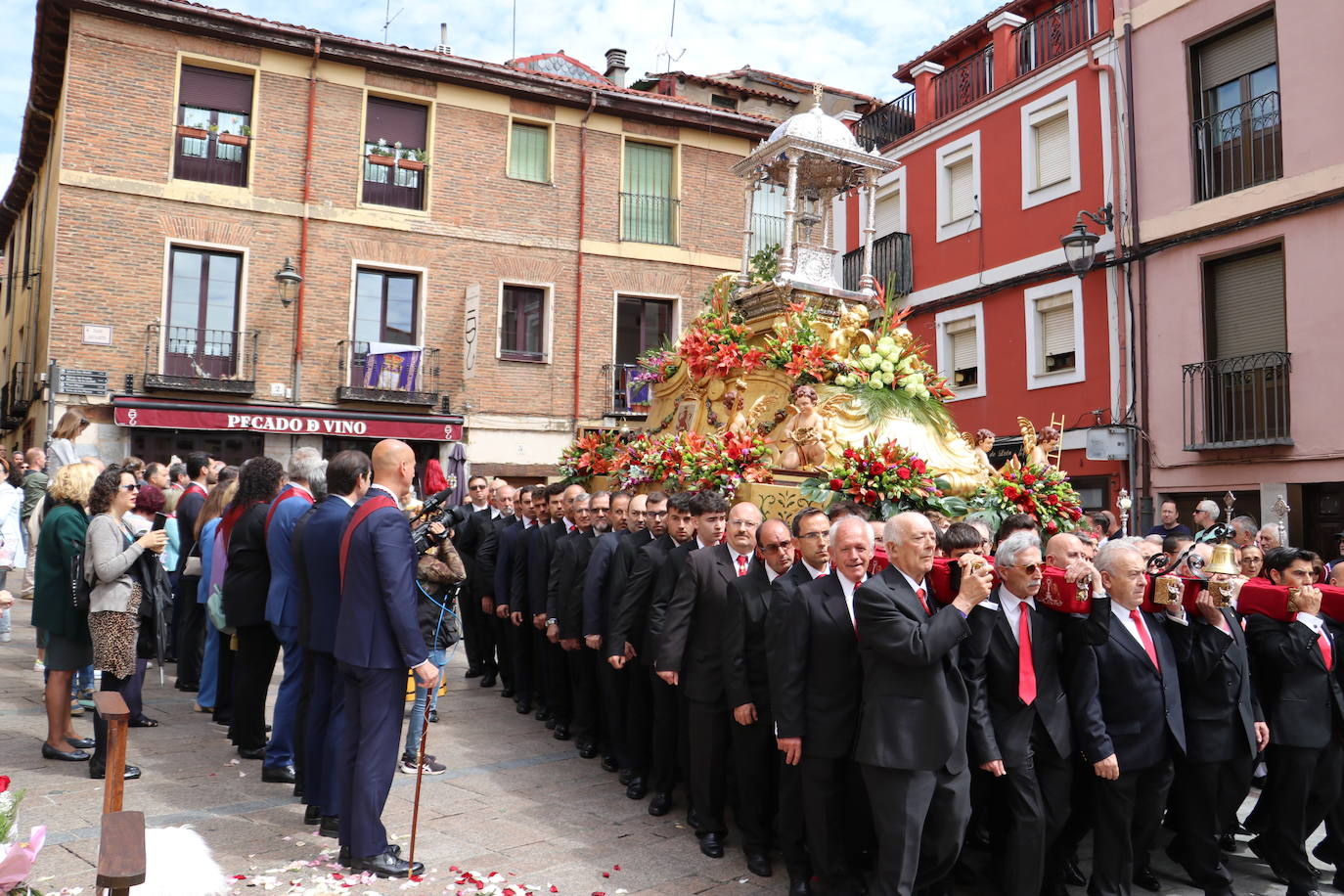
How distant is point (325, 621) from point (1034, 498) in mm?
4800

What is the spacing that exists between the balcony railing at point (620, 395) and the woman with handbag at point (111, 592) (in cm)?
1375

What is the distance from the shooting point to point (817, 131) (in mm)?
8914

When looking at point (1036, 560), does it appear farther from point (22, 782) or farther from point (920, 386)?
point (22, 782)

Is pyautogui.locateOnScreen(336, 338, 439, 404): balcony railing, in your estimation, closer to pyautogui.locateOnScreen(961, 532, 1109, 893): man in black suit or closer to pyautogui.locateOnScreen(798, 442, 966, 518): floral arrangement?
pyautogui.locateOnScreen(798, 442, 966, 518): floral arrangement

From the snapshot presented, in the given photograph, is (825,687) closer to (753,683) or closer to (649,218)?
(753,683)

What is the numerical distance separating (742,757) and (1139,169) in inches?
467

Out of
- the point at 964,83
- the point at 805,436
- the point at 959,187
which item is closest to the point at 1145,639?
the point at 805,436

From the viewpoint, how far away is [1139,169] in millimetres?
13945

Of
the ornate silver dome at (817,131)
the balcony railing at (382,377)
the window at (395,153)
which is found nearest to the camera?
the ornate silver dome at (817,131)

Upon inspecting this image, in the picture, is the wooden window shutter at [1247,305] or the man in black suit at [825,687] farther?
the wooden window shutter at [1247,305]

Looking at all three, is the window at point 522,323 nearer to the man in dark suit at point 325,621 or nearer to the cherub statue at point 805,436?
the cherub statue at point 805,436

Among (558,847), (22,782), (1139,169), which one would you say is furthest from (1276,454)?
(22,782)

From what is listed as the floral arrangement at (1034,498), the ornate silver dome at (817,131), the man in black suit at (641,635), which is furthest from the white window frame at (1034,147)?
the man in black suit at (641,635)

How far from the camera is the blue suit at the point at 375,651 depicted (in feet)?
15.2
